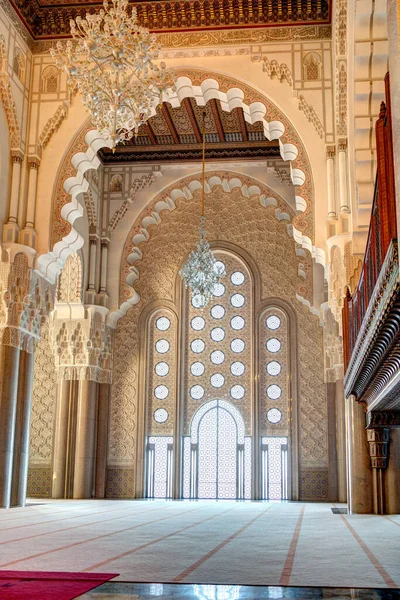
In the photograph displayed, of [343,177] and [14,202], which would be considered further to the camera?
[14,202]

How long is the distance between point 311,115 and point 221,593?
7749 millimetres

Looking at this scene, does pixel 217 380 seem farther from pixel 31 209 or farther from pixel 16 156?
pixel 16 156

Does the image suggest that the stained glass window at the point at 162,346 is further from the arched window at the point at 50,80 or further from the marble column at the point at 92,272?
the arched window at the point at 50,80

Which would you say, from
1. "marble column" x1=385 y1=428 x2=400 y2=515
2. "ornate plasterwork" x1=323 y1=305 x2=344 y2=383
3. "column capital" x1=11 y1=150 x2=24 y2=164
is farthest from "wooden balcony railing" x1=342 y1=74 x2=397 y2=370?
"ornate plasterwork" x1=323 y1=305 x2=344 y2=383

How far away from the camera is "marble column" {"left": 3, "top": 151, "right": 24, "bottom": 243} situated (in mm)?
9258

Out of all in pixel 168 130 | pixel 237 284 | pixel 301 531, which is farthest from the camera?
pixel 237 284

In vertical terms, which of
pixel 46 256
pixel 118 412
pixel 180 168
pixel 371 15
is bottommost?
pixel 118 412

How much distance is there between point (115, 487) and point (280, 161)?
6308 millimetres

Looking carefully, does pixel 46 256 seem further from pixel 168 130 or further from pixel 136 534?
pixel 136 534

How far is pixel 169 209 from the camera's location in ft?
44.0

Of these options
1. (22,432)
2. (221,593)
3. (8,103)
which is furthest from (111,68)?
(221,593)

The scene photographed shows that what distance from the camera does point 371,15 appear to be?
23.2 feet

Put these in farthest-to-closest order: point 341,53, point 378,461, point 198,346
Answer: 1. point 198,346
2. point 341,53
3. point 378,461

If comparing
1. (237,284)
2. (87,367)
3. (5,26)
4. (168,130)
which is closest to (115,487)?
(87,367)
